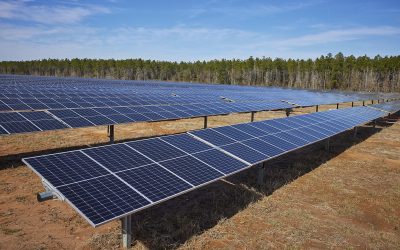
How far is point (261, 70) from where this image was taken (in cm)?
12138

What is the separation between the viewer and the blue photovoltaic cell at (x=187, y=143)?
10164 millimetres

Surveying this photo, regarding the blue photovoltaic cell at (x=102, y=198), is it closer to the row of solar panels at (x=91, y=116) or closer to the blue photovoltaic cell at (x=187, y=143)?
the blue photovoltaic cell at (x=187, y=143)

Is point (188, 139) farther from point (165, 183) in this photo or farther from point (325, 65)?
point (325, 65)

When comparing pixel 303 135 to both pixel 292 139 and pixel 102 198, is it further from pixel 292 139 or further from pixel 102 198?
pixel 102 198

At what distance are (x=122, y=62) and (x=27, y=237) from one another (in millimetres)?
150819

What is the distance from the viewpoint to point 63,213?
1025 cm

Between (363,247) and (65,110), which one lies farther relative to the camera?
(65,110)

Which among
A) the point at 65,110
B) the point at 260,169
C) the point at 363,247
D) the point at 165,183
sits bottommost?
the point at 363,247

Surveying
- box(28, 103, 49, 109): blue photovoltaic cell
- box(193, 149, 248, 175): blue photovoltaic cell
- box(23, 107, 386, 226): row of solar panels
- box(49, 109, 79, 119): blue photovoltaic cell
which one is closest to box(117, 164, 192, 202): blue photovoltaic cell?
box(23, 107, 386, 226): row of solar panels

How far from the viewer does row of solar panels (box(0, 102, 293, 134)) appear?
1363 cm

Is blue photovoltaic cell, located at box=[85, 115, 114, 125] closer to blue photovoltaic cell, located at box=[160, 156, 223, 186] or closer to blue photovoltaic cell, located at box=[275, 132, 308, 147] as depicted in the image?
blue photovoltaic cell, located at box=[160, 156, 223, 186]

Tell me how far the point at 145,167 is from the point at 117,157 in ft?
2.88

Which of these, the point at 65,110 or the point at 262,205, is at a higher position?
the point at 65,110

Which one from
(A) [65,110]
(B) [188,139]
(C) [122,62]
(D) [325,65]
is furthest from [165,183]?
(C) [122,62]
